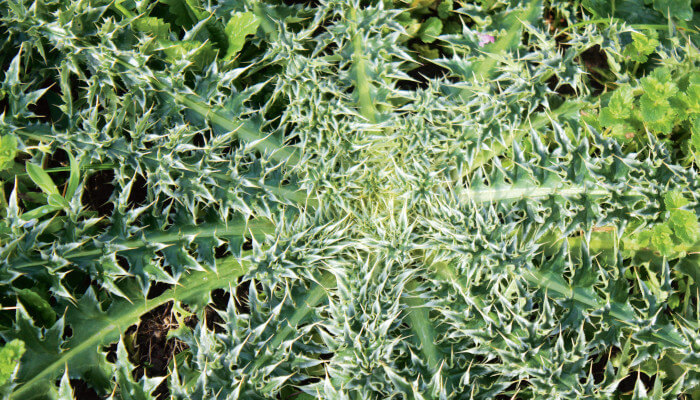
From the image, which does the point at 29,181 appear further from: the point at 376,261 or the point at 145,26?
the point at 376,261

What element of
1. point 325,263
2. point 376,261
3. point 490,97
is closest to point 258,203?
point 325,263

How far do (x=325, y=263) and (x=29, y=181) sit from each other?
1.77m

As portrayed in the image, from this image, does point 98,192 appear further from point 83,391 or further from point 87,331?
point 83,391

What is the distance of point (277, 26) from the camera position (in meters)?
2.87

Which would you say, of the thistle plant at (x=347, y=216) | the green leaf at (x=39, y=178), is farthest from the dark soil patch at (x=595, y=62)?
Answer: the green leaf at (x=39, y=178)

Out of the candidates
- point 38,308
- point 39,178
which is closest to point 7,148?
point 39,178

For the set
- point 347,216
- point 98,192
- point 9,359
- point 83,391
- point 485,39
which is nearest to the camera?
point 9,359

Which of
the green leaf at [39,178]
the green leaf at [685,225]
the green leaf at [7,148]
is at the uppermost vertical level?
the green leaf at [7,148]

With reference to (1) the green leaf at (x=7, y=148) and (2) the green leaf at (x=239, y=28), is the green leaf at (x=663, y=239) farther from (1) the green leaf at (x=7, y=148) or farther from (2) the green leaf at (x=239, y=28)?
(1) the green leaf at (x=7, y=148)

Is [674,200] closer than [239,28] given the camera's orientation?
Yes

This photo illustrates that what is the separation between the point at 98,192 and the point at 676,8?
3.49 m

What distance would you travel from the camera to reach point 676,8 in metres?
2.94

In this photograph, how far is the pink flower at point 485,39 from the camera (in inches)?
111

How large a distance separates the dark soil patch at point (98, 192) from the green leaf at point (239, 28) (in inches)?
42.0
